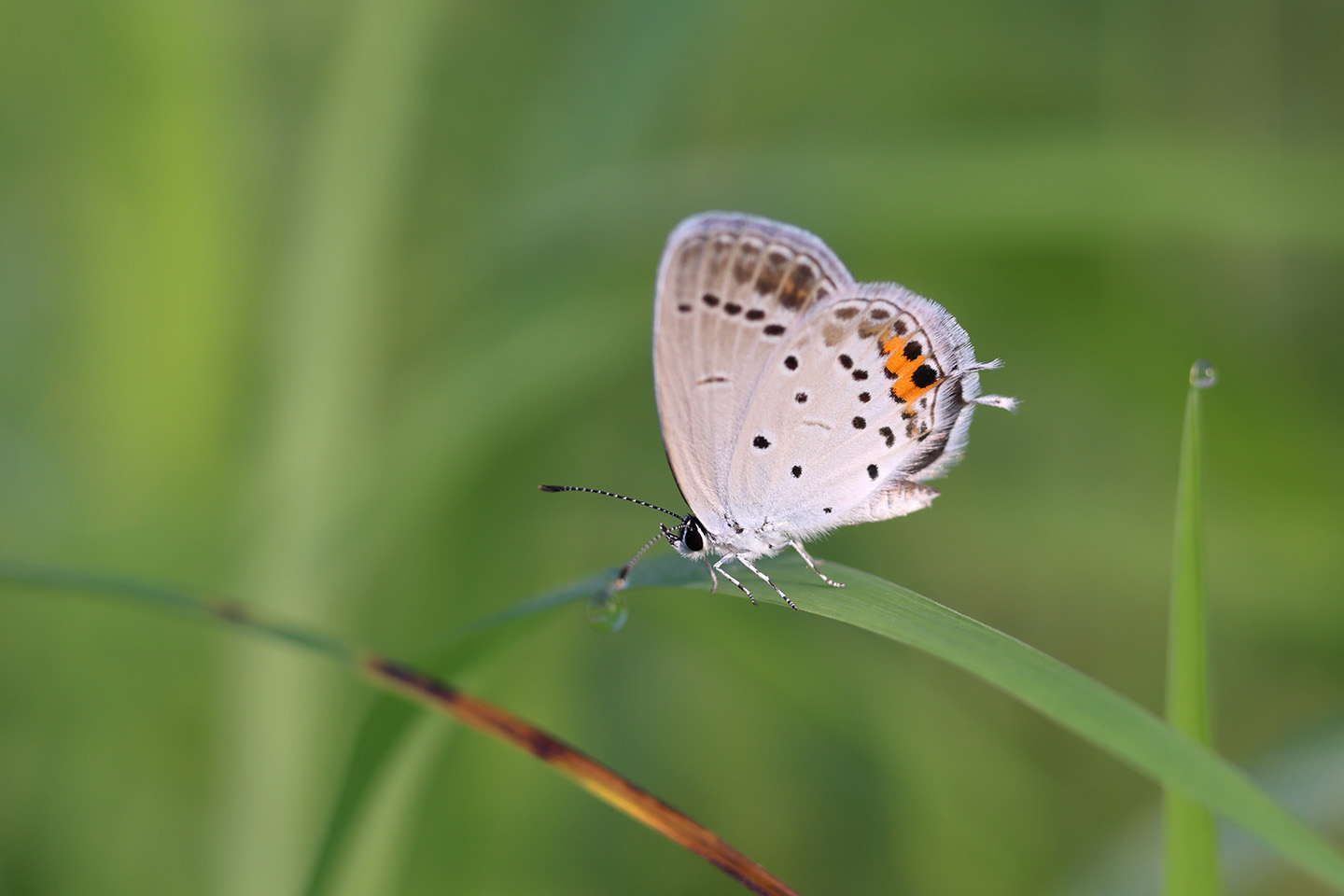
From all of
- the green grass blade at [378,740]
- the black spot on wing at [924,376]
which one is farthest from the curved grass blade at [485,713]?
the black spot on wing at [924,376]

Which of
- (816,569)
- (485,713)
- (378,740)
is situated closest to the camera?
(485,713)

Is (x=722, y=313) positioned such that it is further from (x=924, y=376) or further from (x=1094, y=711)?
(x=1094, y=711)

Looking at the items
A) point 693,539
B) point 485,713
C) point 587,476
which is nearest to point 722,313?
point 693,539

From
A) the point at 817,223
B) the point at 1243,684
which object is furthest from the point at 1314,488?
the point at 817,223

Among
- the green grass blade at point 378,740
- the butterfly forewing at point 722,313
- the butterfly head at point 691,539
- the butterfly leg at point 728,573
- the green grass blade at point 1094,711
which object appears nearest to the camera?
the green grass blade at point 1094,711

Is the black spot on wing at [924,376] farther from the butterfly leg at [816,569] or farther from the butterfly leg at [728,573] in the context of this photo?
the butterfly leg at [728,573]
